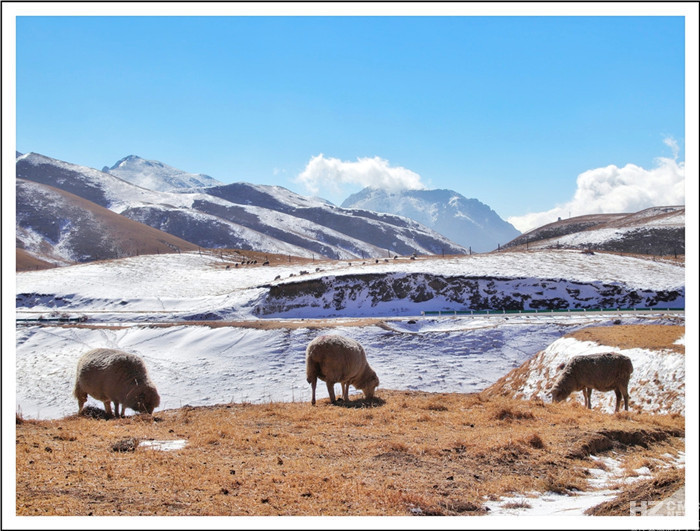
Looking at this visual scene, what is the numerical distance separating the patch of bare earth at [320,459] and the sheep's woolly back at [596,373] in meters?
3.09

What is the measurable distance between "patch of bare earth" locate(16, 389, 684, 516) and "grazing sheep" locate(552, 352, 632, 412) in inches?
121

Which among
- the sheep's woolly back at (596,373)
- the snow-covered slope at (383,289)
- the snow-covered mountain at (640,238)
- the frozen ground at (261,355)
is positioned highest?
the snow-covered mountain at (640,238)

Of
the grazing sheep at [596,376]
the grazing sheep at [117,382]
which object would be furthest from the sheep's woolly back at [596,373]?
the grazing sheep at [117,382]

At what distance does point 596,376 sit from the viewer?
67.1ft

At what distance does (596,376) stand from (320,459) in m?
14.1

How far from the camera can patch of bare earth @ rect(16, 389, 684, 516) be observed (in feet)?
25.2

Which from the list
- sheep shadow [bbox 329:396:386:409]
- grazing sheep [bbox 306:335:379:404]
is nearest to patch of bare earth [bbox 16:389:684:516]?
sheep shadow [bbox 329:396:386:409]

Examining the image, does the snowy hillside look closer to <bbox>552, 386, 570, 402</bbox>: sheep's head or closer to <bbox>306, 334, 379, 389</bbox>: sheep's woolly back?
<bbox>306, 334, 379, 389</bbox>: sheep's woolly back

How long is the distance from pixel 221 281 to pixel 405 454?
74825 mm

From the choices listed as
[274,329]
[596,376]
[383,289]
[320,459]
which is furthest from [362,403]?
[383,289]

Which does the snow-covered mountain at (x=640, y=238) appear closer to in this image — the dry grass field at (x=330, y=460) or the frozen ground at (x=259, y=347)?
the frozen ground at (x=259, y=347)

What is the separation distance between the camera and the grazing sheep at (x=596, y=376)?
2030 centimetres

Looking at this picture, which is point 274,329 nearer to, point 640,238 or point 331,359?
point 331,359

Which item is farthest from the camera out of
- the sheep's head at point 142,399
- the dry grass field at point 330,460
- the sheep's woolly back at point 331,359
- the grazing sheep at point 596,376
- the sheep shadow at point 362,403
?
the grazing sheep at point 596,376
